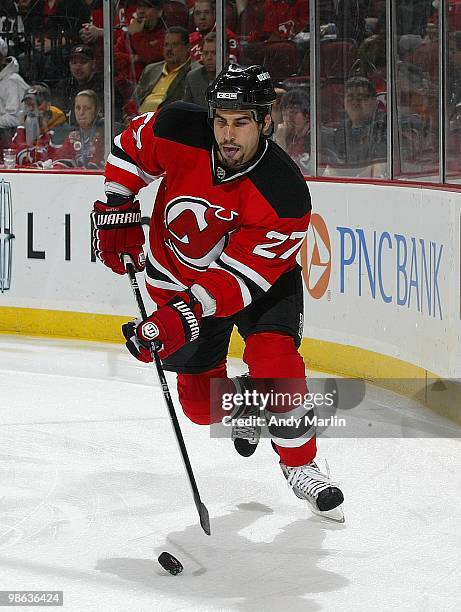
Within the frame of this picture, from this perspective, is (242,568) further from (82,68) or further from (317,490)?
(82,68)

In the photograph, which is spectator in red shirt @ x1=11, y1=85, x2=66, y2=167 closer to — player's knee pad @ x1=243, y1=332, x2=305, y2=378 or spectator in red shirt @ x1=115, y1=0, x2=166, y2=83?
spectator in red shirt @ x1=115, y1=0, x2=166, y2=83

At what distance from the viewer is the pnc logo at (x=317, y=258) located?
5.50 metres

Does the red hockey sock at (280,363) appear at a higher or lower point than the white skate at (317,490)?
higher

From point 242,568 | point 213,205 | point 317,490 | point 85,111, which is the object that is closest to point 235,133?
point 213,205

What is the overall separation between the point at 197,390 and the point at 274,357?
412 millimetres

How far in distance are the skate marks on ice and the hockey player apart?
6.2 inches

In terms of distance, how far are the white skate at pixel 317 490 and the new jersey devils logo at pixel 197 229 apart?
604 millimetres

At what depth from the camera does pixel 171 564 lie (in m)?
2.88

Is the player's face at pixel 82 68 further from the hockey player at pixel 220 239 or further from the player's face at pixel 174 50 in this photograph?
the hockey player at pixel 220 239

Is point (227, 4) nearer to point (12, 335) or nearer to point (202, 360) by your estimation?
point (12, 335)

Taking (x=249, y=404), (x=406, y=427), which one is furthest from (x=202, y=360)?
(x=406, y=427)

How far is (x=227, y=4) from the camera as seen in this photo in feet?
21.0

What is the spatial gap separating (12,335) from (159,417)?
85.6 inches

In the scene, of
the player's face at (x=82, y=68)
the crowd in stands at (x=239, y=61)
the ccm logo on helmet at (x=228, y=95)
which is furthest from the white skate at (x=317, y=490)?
the player's face at (x=82, y=68)
